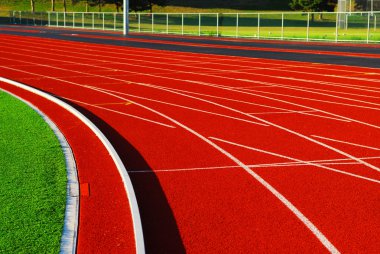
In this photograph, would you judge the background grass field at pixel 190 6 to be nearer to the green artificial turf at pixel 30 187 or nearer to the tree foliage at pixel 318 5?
the tree foliage at pixel 318 5

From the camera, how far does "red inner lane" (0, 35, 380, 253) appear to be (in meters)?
5.51

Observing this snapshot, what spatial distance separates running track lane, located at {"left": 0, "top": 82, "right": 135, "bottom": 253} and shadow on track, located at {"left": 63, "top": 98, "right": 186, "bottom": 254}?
15cm

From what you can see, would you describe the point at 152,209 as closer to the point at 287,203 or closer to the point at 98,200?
the point at 98,200

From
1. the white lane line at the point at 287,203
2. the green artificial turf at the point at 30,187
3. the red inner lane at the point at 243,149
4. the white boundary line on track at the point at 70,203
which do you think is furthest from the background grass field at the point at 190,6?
the white boundary line on track at the point at 70,203

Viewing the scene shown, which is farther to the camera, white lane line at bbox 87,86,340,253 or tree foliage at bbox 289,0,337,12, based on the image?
tree foliage at bbox 289,0,337,12

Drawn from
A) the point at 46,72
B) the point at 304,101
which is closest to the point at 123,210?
the point at 304,101

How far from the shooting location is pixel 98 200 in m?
6.26

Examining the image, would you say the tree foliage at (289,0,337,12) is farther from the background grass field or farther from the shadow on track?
the shadow on track


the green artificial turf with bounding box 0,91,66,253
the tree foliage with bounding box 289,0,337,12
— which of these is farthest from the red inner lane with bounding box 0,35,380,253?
the tree foliage with bounding box 289,0,337,12

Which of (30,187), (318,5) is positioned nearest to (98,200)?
(30,187)

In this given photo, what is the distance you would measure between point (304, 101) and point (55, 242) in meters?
9.02

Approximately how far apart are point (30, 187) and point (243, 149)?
3.14 meters

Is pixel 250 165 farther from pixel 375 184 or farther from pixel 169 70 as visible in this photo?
pixel 169 70

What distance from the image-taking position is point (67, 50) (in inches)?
1168
